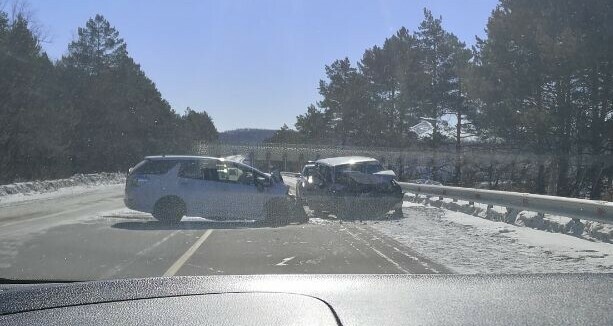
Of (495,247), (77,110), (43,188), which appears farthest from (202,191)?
(77,110)

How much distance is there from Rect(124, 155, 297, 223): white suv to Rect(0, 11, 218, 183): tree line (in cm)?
2259

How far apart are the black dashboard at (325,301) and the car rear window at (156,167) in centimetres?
1197

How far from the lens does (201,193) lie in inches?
623

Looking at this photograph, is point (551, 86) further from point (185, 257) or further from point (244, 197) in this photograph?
point (185, 257)

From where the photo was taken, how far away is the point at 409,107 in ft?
169

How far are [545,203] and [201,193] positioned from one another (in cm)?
791

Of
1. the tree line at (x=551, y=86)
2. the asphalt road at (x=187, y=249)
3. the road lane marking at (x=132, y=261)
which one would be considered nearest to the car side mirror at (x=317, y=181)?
the asphalt road at (x=187, y=249)

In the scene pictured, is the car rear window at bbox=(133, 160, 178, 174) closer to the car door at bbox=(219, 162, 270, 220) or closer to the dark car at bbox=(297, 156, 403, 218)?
the car door at bbox=(219, 162, 270, 220)

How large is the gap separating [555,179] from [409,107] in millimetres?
19892

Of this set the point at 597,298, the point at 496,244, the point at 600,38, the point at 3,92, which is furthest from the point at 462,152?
the point at 597,298

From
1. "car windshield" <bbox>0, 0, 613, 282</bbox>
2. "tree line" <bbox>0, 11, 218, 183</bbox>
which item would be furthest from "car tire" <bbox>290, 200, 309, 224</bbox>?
"tree line" <bbox>0, 11, 218, 183</bbox>

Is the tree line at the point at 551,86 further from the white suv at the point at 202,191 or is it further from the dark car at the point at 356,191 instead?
the white suv at the point at 202,191

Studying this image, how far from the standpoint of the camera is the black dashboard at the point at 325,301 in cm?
311

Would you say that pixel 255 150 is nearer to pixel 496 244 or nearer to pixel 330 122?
pixel 330 122
